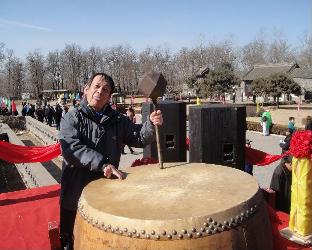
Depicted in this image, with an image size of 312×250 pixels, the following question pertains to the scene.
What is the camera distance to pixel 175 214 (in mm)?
1979

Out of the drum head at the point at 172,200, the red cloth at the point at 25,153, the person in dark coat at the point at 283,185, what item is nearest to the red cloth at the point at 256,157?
the person in dark coat at the point at 283,185

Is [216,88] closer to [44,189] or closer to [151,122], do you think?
[44,189]

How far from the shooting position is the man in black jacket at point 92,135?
2.69 meters

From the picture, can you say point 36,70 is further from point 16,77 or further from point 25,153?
point 25,153

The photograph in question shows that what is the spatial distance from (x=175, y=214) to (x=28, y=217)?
3.38 metres

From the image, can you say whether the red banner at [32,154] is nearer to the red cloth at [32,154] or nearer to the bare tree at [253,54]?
the red cloth at [32,154]

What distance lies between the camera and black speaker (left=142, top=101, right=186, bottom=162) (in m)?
6.45

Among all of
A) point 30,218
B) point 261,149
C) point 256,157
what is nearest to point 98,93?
point 30,218

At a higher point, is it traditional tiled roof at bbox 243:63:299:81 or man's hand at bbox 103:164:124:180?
traditional tiled roof at bbox 243:63:299:81

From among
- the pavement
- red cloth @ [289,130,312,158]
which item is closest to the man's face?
red cloth @ [289,130,312,158]

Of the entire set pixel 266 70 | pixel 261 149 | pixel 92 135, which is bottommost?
pixel 261 149

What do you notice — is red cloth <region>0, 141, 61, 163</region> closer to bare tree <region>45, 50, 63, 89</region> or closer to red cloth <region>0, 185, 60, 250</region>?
red cloth <region>0, 185, 60, 250</region>

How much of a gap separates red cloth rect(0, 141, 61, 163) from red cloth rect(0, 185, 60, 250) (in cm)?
51

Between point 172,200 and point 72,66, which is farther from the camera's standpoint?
point 72,66
